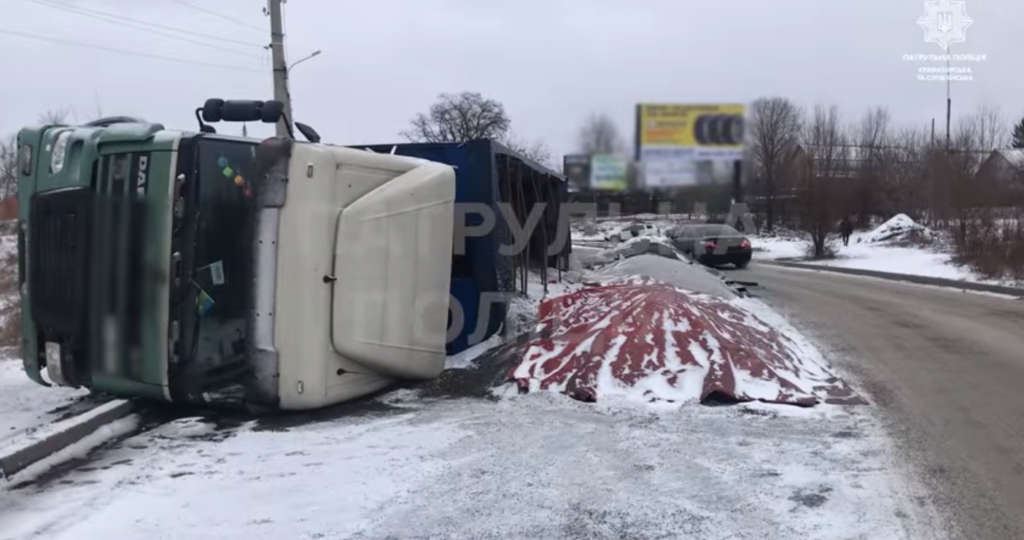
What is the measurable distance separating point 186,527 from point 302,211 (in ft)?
7.35

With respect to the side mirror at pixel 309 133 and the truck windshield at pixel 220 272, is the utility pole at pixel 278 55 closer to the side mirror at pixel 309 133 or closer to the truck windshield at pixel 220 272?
the side mirror at pixel 309 133

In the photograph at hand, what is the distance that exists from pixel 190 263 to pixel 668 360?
11.6 ft

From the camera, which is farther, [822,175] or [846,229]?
[846,229]

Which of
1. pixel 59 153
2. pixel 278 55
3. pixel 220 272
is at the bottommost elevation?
pixel 220 272

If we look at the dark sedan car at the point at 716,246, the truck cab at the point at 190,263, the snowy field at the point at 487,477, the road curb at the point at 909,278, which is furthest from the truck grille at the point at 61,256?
the road curb at the point at 909,278

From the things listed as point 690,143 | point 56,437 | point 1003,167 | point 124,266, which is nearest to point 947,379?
point 690,143

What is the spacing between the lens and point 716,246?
66.4 feet

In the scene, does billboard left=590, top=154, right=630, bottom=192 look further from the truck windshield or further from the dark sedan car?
the dark sedan car

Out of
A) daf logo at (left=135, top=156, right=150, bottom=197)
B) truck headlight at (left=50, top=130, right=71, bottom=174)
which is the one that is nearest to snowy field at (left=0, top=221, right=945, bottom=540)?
daf logo at (left=135, top=156, right=150, bottom=197)

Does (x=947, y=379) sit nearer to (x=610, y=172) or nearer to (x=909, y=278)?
(x=610, y=172)

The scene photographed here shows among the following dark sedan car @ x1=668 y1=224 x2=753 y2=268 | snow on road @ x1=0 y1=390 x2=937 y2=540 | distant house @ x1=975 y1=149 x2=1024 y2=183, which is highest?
distant house @ x1=975 y1=149 x2=1024 y2=183

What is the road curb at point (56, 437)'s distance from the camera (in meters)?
4.30

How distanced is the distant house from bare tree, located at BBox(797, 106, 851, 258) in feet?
15.2

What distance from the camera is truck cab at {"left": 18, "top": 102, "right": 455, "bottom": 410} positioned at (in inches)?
206
